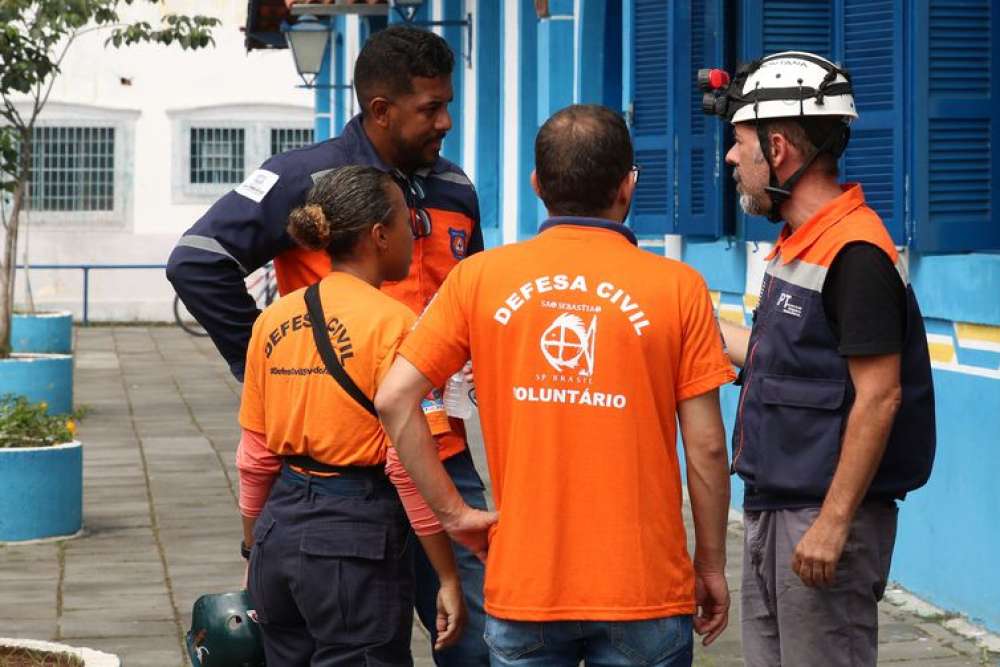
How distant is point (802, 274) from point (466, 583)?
1.07 meters

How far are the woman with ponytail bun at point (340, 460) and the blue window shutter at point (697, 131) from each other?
5.52 metres

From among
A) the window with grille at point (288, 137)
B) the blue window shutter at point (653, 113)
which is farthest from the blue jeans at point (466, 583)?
the window with grille at point (288, 137)

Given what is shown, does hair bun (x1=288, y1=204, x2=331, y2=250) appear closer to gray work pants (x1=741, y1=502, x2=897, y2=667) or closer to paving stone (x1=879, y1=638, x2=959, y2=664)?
gray work pants (x1=741, y1=502, x2=897, y2=667)

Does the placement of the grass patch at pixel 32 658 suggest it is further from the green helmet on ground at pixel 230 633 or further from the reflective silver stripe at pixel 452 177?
the reflective silver stripe at pixel 452 177

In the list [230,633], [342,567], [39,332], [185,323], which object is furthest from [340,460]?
[185,323]

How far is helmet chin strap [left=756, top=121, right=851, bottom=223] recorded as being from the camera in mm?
3941

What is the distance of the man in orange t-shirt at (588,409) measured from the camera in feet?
11.2

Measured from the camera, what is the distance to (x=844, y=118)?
12.9 ft

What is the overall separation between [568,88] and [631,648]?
361 inches

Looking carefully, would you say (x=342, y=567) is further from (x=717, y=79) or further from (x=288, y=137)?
(x=288, y=137)

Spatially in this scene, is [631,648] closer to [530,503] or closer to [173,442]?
[530,503]

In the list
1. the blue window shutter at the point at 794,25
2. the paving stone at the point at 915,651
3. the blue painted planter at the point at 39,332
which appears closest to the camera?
the paving stone at the point at 915,651

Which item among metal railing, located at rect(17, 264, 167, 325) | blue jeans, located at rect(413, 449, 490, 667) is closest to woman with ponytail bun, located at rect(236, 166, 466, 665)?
blue jeans, located at rect(413, 449, 490, 667)

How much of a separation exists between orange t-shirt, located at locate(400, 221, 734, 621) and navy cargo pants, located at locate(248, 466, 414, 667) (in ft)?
1.99
